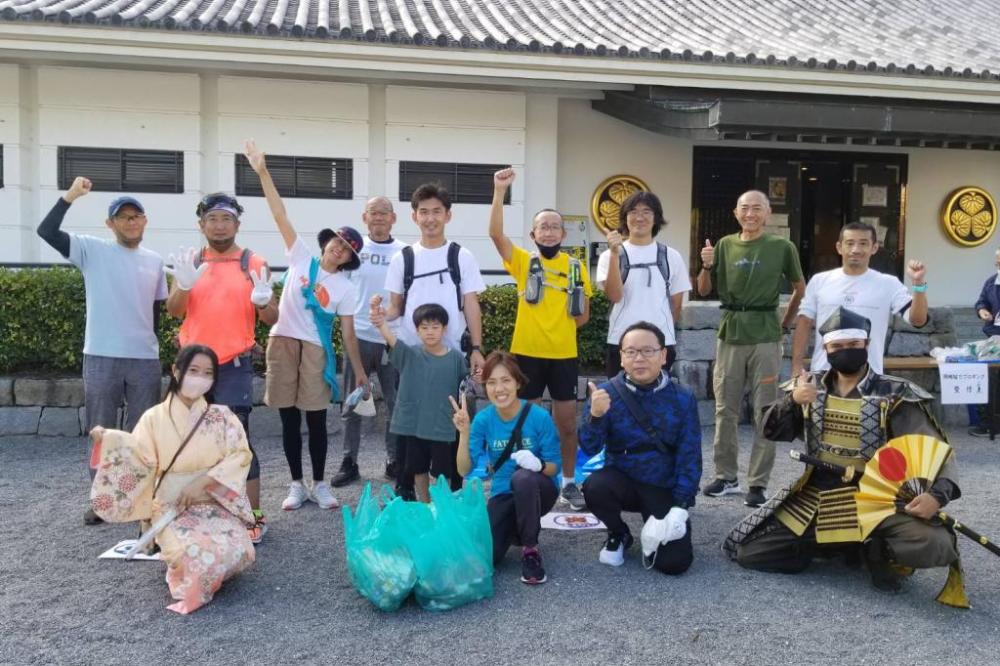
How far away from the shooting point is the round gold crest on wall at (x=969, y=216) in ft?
36.8

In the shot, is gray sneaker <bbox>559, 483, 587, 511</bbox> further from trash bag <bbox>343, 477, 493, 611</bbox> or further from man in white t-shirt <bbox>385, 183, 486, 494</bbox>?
trash bag <bbox>343, 477, 493, 611</bbox>

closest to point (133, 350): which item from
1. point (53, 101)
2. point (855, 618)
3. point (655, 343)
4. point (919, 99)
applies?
point (655, 343)

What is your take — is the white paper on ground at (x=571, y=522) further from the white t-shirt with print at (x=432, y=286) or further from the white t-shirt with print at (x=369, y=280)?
the white t-shirt with print at (x=369, y=280)

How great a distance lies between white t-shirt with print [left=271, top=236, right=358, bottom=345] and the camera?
4754mm

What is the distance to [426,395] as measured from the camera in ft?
14.6

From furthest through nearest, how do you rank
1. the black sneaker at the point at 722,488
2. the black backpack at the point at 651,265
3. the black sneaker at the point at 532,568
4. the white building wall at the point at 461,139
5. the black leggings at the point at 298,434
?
the white building wall at the point at 461,139 < the black sneaker at the point at 722,488 < the black backpack at the point at 651,265 < the black leggings at the point at 298,434 < the black sneaker at the point at 532,568

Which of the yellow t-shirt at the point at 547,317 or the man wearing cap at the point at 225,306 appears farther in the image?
the yellow t-shirt at the point at 547,317

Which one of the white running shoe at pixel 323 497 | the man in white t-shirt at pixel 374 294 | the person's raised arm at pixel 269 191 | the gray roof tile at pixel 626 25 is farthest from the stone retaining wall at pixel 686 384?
the gray roof tile at pixel 626 25

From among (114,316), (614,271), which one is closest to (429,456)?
(614,271)

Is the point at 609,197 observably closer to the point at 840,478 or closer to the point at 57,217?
the point at 840,478

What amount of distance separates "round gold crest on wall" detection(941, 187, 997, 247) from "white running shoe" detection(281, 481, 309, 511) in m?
9.83

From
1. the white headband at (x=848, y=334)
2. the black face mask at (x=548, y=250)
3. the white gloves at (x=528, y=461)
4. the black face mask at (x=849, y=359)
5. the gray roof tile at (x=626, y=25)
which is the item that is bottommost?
the white gloves at (x=528, y=461)

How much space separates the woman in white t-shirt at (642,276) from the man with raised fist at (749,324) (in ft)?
0.94

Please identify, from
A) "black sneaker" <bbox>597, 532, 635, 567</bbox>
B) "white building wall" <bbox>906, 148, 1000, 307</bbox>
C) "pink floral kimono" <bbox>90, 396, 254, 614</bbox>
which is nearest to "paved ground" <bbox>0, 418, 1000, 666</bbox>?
"black sneaker" <bbox>597, 532, 635, 567</bbox>
